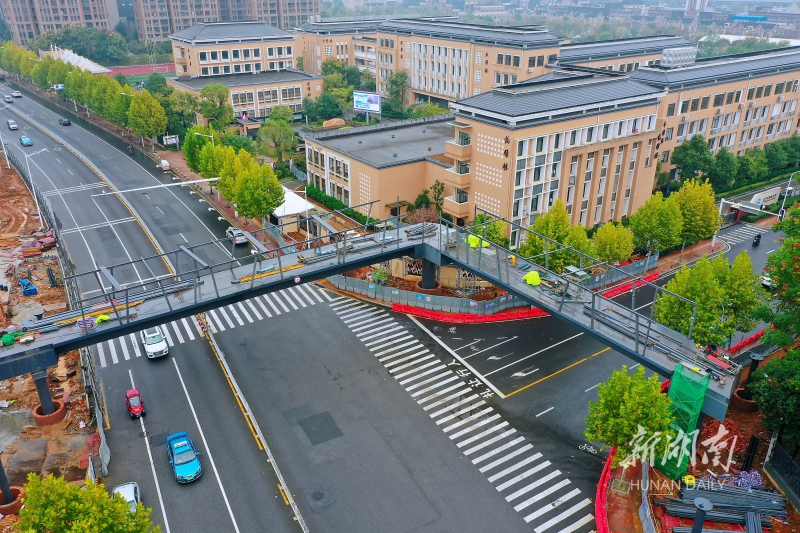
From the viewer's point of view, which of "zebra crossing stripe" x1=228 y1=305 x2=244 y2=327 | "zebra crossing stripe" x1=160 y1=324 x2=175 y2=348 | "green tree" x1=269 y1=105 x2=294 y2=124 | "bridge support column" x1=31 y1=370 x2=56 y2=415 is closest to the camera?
"bridge support column" x1=31 y1=370 x2=56 y2=415

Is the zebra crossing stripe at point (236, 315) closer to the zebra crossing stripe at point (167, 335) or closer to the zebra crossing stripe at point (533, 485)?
the zebra crossing stripe at point (167, 335)

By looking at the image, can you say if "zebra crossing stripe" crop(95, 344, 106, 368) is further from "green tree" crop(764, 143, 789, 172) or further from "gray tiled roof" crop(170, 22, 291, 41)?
"gray tiled roof" crop(170, 22, 291, 41)

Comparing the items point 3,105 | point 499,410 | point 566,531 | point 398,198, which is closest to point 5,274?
point 398,198

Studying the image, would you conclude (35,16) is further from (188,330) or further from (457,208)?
(188,330)

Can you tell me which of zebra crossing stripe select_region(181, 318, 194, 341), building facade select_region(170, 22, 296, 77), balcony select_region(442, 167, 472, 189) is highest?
building facade select_region(170, 22, 296, 77)

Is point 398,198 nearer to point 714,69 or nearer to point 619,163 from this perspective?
point 619,163

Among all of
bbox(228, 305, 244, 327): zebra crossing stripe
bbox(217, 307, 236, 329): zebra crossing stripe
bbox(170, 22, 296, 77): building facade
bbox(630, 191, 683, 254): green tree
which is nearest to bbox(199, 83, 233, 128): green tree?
bbox(170, 22, 296, 77): building facade

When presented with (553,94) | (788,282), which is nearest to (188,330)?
(553,94)
